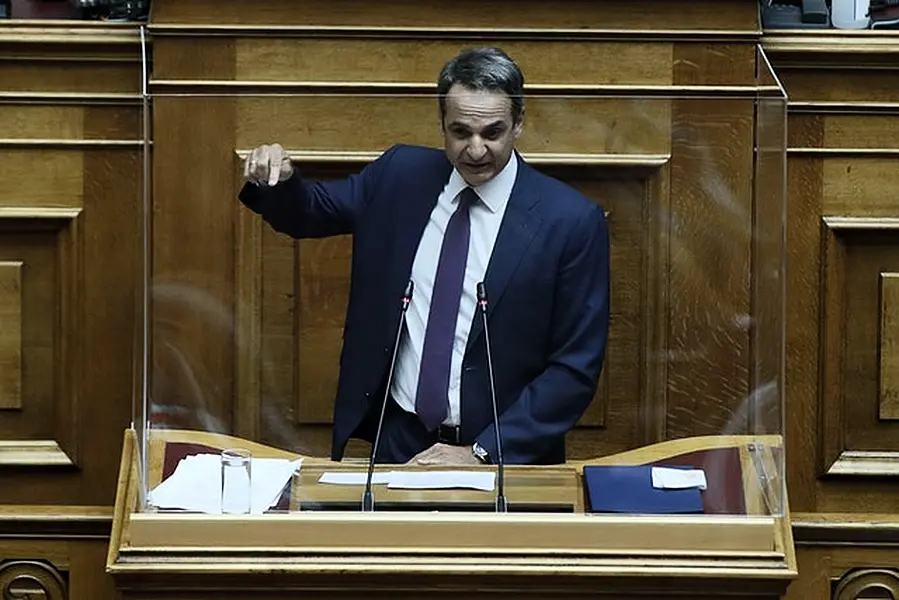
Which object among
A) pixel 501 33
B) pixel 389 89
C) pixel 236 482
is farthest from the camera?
pixel 501 33

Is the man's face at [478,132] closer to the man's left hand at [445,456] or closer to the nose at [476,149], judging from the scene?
the nose at [476,149]

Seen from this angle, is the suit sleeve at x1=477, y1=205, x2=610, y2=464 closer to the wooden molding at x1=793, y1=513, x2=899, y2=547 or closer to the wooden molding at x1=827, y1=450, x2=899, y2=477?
the wooden molding at x1=793, y1=513, x2=899, y2=547

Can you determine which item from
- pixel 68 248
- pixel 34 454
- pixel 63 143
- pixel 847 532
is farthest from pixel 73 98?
pixel 847 532

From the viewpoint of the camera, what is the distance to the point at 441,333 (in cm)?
288

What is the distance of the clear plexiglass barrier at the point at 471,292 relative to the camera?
2.88 m

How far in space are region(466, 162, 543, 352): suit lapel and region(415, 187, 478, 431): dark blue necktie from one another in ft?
0.13

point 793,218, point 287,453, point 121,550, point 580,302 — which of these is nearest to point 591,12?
point 793,218

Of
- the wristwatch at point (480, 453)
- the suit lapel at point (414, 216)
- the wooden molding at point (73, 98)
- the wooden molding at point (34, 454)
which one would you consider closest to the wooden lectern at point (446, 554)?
the wristwatch at point (480, 453)

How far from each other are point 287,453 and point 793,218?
1.23m

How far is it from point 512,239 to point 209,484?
0.61 meters

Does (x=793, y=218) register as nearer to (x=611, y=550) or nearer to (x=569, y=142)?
(x=569, y=142)

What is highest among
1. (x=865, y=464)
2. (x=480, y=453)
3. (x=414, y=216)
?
(x=414, y=216)

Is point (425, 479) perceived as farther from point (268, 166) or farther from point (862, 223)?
point (862, 223)

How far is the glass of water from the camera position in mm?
2730
